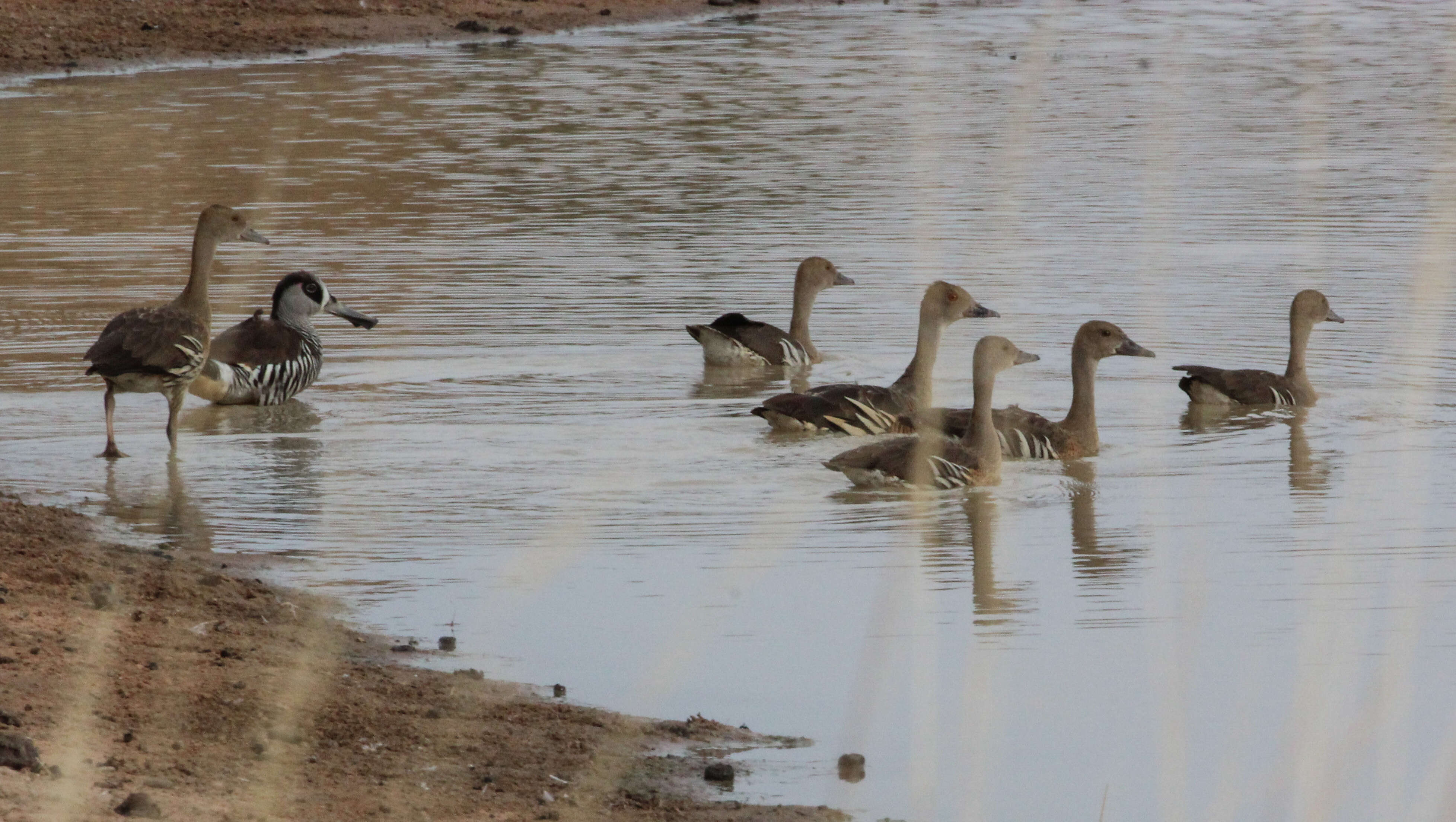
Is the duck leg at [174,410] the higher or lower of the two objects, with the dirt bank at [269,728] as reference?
higher

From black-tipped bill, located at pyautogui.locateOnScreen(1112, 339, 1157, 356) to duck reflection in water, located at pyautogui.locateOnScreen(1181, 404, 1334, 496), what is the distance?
0.47 meters

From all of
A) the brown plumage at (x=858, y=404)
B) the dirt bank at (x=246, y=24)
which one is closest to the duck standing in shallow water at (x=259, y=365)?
the brown plumage at (x=858, y=404)

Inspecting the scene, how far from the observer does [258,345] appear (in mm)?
13367

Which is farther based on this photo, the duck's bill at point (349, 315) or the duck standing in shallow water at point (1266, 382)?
the duck's bill at point (349, 315)

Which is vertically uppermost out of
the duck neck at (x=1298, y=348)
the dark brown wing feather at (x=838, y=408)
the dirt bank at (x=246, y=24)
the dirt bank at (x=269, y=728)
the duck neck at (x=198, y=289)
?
the dirt bank at (x=246, y=24)

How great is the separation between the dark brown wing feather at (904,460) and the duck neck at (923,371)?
1838mm

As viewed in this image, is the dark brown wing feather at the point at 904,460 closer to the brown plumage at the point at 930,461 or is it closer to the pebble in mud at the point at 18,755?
the brown plumage at the point at 930,461

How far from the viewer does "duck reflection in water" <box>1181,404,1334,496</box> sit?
11359 mm

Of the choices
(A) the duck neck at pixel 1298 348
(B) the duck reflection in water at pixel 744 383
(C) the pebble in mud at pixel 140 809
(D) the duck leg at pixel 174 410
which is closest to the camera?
(C) the pebble in mud at pixel 140 809

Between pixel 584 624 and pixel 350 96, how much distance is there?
2417cm

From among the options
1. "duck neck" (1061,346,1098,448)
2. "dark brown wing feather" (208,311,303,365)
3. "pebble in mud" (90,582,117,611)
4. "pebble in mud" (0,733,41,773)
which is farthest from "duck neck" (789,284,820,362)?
"pebble in mud" (0,733,41,773)

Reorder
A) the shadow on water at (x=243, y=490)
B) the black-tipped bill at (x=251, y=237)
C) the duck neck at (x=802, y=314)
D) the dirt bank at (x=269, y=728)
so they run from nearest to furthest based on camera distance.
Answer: the dirt bank at (x=269, y=728)
the shadow on water at (x=243, y=490)
the black-tipped bill at (x=251, y=237)
the duck neck at (x=802, y=314)

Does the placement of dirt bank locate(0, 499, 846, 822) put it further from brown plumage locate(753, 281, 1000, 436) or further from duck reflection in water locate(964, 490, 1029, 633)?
brown plumage locate(753, 281, 1000, 436)

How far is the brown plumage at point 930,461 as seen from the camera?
35.8 ft
